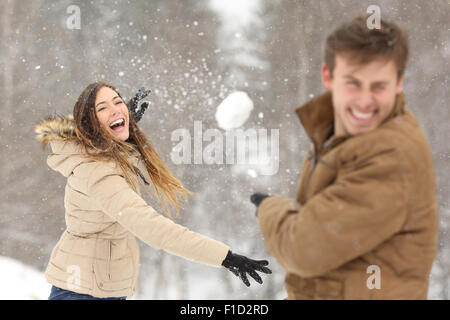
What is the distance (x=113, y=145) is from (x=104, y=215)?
34cm

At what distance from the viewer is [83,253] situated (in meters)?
2.41

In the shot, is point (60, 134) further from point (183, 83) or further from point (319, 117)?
point (183, 83)

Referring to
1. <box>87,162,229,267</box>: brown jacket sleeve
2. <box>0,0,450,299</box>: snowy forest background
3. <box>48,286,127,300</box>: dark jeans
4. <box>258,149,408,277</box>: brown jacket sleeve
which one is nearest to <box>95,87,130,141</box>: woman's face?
<box>87,162,229,267</box>: brown jacket sleeve

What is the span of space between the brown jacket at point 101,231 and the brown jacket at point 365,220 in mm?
826

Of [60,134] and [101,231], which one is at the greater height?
[60,134]

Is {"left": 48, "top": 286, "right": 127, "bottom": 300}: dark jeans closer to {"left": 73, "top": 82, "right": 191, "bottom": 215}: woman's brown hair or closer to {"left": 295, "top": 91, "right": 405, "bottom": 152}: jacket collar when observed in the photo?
{"left": 73, "top": 82, "right": 191, "bottom": 215}: woman's brown hair

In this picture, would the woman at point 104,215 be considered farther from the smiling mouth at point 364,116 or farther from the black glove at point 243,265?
the smiling mouth at point 364,116

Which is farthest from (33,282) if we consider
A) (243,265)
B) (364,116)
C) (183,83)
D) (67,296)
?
(364,116)

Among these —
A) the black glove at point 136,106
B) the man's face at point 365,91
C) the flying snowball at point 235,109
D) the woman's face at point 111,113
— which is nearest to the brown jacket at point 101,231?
the woman's face at point 111,113

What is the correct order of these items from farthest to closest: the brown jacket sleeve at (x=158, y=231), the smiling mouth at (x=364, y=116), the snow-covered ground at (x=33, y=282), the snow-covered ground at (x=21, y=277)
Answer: the snow-covered ground at (x=33, y=282) → the snow-covered ground at (x=21, y=277) → the brown jacket sleeve at (x=158, y=231) → the smiling mouth at (x=364, y=116)

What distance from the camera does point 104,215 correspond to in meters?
2.41

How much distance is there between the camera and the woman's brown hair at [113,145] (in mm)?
2412

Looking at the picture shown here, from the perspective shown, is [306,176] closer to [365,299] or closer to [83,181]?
[365,299]
